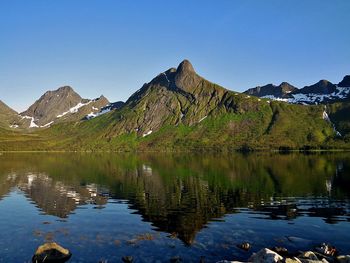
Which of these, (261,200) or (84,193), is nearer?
(261,200)

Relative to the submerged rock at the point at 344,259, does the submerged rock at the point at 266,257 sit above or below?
above

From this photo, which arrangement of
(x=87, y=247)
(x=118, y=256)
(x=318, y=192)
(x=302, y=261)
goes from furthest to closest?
(x=318, y=192) < (x=87, y=247) < (x=118, y=256) < (x=302, y=261)

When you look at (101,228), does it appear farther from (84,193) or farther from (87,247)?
(84,193)

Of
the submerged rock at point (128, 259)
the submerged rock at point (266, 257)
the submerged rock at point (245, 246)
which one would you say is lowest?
the submerged rock at point (128, 259)

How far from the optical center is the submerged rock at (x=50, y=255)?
4388 cm

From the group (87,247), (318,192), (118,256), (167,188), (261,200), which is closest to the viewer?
(118,256)

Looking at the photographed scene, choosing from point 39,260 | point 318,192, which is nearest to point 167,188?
point 318,192

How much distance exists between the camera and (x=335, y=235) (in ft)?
184

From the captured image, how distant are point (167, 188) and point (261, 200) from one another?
32937mm

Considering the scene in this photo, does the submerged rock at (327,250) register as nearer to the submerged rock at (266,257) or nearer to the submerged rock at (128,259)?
the submerged rock at (266,257)

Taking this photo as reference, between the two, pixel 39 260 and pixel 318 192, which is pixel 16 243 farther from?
pixel 318 192

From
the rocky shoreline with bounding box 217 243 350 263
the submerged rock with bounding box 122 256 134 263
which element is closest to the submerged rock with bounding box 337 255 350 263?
the rocky shoreline with bounding box 217 243 350 263

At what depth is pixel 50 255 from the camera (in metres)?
44.4

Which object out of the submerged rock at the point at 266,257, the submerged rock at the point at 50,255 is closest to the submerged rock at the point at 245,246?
the submerged rock at the point at 266,257
